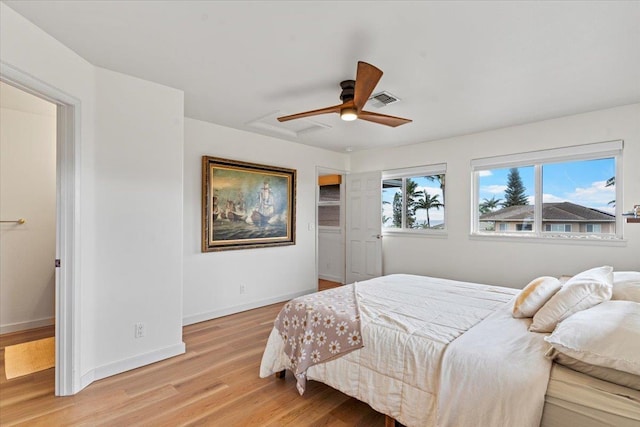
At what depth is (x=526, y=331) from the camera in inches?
68.6

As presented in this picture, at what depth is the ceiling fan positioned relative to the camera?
1.99 meters

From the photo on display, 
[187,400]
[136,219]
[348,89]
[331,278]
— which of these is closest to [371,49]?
[348,89]

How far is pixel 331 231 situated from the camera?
6250 mm

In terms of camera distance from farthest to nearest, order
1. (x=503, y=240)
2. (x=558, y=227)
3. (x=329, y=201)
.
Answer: (x=329, y=201), (x=503, y=240), (x=558, y=227)

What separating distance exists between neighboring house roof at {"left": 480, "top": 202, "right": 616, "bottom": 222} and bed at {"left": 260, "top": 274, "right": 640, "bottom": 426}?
5.47 feet

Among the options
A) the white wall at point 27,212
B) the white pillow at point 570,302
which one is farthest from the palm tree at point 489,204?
the white wall at point 27,212

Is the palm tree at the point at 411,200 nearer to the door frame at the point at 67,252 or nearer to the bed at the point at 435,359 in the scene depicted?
the bed at the point at 435,359

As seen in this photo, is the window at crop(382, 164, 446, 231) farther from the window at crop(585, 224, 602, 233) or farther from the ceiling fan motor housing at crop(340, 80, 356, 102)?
the ceiling fan motor housing at crop(340, 80, 356, 102)

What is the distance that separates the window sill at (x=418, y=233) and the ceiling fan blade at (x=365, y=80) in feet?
9.19

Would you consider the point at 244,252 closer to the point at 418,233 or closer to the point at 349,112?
the point at 349,112

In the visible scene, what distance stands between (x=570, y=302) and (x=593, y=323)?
1.18ft

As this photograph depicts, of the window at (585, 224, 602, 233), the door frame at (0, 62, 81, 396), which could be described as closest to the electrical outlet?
the door frame at (0, 62, 81, 396)

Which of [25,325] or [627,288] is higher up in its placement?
[627,288]

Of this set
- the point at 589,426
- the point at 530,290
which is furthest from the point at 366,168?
the point at 589,426
